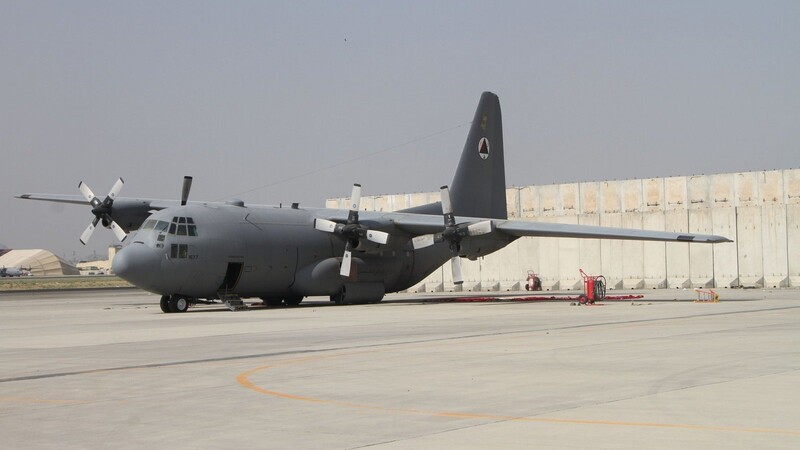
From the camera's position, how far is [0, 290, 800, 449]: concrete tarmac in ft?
33.5

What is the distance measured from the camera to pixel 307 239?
4550 centimetres

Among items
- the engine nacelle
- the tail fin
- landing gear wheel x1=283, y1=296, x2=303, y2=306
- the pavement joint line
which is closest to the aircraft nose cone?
landing gear wheel x1=283, y1=296, x2=303, y2=306

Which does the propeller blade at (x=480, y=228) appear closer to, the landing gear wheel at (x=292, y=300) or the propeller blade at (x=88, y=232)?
the landing gear wheel at (x=292, y=300)

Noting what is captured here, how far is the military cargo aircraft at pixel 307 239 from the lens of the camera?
40250 millimetres

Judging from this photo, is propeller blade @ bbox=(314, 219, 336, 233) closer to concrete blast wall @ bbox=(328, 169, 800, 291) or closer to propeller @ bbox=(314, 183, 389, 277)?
propeller @ bbox=(314, 183, 389, 277)

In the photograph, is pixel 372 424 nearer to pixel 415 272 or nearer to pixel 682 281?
pixel 415 272

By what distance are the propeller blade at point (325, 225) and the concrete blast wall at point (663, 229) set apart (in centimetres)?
2633

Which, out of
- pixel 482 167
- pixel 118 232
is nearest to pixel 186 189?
pixel 118 232

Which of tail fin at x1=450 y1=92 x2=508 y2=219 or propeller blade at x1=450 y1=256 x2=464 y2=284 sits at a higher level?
tail fin at x1=450 y1=92 x2=508 y2=219

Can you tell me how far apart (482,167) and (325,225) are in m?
11.5

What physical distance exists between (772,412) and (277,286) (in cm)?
3517

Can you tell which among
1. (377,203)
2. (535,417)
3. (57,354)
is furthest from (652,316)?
(377,203)

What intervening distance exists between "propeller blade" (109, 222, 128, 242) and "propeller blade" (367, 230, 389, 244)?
11.4 m

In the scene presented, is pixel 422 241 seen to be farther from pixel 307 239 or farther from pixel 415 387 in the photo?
pixel 415 387
